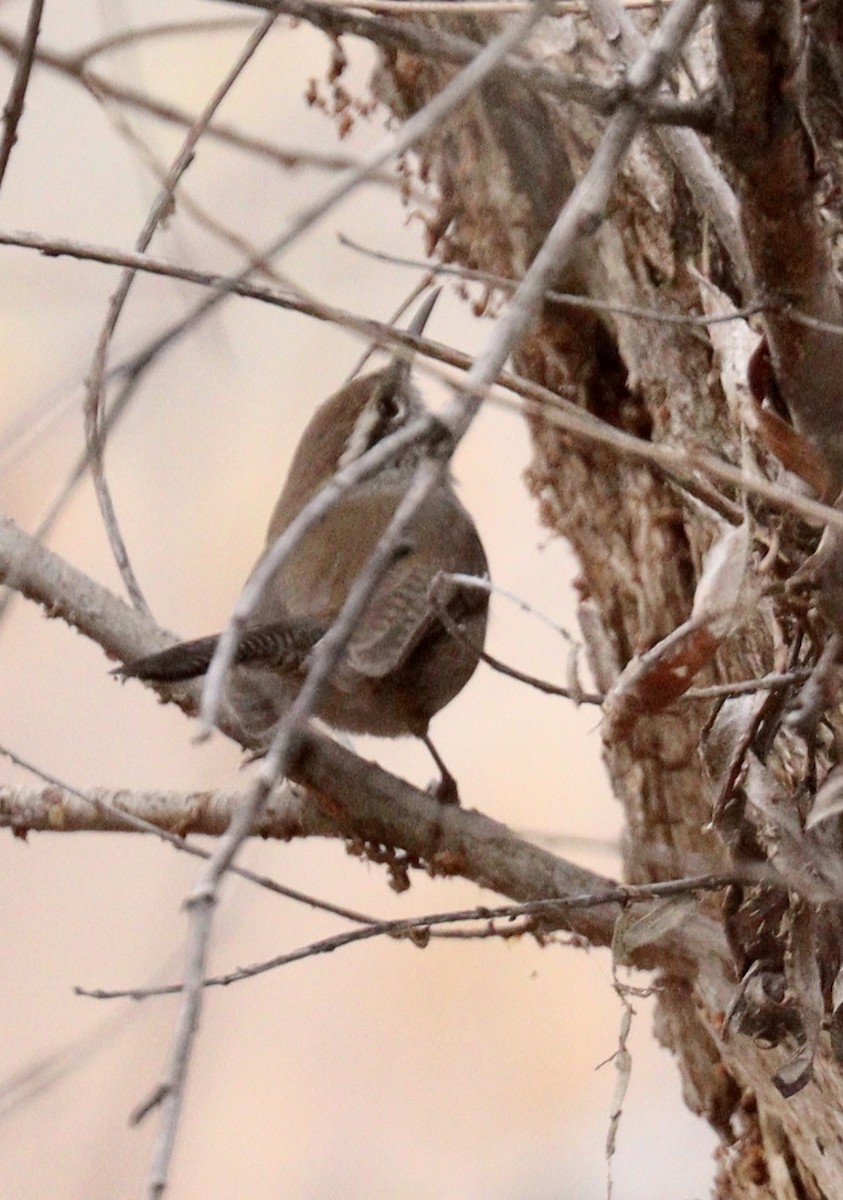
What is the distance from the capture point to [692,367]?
1.88 meters

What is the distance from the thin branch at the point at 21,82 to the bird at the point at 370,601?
602 mm

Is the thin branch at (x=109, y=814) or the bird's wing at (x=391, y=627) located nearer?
the thin branch at (x=109, y=814)

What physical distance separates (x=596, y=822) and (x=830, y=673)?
1754 millimetres

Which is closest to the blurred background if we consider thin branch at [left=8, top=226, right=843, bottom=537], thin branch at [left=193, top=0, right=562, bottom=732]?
thin branch at [left=8, top=226, right=843, bottom=537]

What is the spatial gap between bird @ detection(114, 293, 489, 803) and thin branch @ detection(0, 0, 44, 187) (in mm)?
602

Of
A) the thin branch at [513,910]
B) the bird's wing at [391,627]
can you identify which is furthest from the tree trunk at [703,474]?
the bird's wing at [391,627]

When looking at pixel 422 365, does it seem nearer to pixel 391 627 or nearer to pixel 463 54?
pixel 463 54

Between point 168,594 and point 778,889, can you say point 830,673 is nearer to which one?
point 778,889

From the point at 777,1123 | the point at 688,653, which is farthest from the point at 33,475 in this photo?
the point at 777,1123

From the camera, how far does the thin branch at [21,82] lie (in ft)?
3.61

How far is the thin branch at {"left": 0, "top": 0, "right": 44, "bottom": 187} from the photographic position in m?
1.10

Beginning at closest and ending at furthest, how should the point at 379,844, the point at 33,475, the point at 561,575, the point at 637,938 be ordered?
the point at 33,475, the point at 637,938, the point at 379,844, the point at 561,575

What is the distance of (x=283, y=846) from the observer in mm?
2773

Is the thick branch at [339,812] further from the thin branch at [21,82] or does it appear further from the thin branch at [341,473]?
the thin branch at [341,473]
